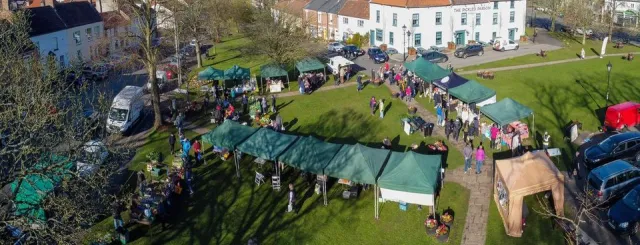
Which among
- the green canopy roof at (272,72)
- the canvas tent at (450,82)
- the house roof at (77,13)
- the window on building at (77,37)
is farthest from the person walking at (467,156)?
the window on building at (77,37)

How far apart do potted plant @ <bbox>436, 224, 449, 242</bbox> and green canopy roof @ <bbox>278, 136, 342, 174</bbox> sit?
5.26 m

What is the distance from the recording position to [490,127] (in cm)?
2745

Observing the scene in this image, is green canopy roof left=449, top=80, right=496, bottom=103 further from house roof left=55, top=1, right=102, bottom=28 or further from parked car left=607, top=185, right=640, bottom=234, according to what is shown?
house roof left=55, top=1, right=102, bottom=28

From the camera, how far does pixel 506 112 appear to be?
26797mm

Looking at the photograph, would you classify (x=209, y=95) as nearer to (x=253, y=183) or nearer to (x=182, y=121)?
(x=182, y=121)

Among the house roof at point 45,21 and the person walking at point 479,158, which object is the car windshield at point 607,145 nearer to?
the person walking at point 479,158

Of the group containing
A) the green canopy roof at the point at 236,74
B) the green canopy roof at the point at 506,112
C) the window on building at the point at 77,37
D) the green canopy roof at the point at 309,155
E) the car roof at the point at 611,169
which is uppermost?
the window on building at the point at 77,37

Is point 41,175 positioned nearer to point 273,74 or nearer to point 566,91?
point 273,74

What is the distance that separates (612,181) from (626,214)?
237cm

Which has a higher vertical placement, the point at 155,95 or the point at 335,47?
the point at 335,47

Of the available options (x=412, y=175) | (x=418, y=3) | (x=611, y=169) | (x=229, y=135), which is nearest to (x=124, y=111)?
(x=229, y=135)

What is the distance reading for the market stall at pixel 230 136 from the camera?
2469 cm

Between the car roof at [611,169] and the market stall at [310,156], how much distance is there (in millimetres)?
10255

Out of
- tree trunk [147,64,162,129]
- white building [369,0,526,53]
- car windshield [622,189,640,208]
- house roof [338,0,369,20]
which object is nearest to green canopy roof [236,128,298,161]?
tree trunk [147,64,162,129]
